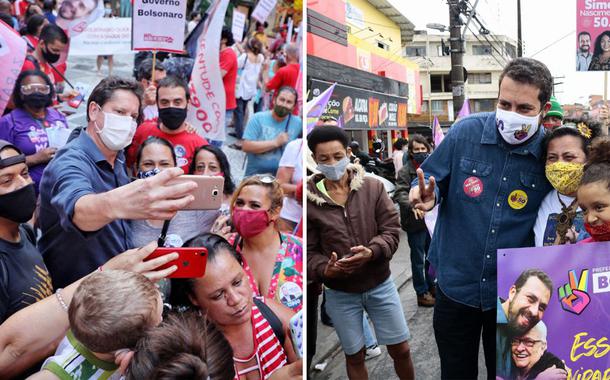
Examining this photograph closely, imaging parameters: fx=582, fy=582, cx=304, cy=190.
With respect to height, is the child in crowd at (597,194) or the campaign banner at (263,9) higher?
the campaign banner at (263,9)

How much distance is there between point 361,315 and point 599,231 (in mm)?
1177

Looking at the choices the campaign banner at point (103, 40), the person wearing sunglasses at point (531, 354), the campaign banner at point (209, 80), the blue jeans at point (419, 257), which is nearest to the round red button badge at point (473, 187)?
the person wearing sunglasses at point (531, 354)

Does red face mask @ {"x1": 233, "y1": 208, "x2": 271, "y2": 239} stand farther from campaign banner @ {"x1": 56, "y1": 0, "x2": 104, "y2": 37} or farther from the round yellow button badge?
the round yellow button badge

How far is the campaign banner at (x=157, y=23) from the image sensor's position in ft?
4.44

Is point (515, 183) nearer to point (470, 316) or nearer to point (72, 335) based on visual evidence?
point (470, 316)

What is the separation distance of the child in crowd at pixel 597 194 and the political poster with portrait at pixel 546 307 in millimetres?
64

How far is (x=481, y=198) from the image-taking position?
1.83m

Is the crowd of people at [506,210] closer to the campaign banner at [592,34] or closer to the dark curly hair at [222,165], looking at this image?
the dark curly hair at [222,165]

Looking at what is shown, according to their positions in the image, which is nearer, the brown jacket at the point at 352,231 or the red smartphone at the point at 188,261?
the red smartphone at the point at 188,261

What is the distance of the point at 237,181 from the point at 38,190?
44 centimetres

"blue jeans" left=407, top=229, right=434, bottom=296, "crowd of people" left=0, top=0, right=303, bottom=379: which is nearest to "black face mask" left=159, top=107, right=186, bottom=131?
"crowd of people" left=0, top=0, right=303, bottom=379

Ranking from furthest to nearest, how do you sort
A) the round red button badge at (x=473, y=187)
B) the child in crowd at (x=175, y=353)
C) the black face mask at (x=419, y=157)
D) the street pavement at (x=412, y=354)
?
the black face mask at (x=419, y=157) → the street pavement at (x=412, y=354) → the round red button badge at (x=473, y=187) → the child in crowd at (x=175, y=353)

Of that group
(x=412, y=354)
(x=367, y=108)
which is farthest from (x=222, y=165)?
(x=367, y=108)

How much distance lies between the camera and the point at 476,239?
183cm
